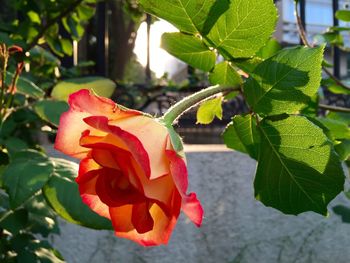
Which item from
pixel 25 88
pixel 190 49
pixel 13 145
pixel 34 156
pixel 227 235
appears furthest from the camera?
pixel 227 235

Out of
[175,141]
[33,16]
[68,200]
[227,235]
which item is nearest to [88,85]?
[68,200]

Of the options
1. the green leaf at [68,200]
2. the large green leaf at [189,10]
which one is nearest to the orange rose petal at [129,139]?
the large green leaf at [189,10]

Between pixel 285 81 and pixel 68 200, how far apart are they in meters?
0.47

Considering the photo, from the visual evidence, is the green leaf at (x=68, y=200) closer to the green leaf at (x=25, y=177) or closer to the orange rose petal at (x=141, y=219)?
the green leaf at (x=25, y=177)

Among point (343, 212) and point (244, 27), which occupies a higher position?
point (244, 27)

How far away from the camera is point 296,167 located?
38cm

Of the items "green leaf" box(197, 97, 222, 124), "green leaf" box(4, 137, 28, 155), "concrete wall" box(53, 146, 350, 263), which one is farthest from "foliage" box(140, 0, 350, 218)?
"concrete wall" box(53, 146, 350, 263)

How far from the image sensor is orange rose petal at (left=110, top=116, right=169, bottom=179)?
0.30m

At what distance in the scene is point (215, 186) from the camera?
1.83m

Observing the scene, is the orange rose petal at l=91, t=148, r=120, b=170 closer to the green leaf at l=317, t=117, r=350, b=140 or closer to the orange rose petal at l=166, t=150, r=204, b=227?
the orange rose petal at l=166, t=150, r=204, b=227

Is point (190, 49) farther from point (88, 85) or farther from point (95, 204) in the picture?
point (88, 85)

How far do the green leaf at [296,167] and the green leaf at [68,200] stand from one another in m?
0.36

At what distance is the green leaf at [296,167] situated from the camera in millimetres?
374

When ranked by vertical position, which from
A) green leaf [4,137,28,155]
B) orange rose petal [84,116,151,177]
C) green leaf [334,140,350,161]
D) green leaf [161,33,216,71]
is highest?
green leaf [161,33,216,71]
